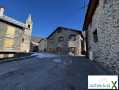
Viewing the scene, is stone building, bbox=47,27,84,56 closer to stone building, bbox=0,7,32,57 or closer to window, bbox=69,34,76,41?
window, bbox=69,34,76,41

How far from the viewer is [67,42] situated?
22.9m

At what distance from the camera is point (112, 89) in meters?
2.75

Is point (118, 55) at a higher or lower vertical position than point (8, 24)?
lower

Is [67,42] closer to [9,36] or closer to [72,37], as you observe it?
[72,37]

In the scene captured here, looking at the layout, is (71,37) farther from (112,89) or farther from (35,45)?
(112,89)

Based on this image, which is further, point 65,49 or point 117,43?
point 65,49

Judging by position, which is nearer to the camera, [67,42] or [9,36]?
[9,36]

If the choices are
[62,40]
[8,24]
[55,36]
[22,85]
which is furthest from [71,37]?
[22,85]

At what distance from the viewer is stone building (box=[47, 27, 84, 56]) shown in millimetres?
22734

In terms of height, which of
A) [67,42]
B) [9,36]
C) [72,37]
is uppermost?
[72,37]

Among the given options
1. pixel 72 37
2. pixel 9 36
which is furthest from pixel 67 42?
pixel 9 36

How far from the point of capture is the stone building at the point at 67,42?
2273 cm

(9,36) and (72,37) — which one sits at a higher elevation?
(72,37)

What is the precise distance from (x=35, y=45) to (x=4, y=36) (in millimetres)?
22720
